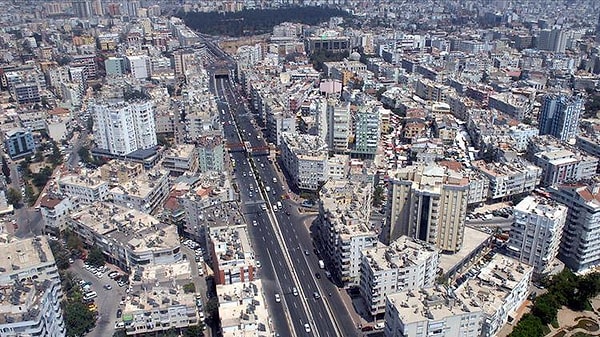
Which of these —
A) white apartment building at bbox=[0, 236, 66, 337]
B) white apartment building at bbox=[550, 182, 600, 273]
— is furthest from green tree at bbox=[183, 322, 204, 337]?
white apartment building at bbox=[550, 182, 600, 273]

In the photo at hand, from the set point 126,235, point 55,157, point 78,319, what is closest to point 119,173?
point 126,235

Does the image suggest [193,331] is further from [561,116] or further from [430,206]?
[561,116]

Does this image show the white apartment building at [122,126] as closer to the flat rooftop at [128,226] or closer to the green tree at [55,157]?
the green tree at [55,157]

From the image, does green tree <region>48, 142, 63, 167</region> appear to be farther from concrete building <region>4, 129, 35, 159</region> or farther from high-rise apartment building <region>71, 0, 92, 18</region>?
high-rise apartment building <region>71, 0, 92, 18</region>

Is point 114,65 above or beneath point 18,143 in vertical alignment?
above

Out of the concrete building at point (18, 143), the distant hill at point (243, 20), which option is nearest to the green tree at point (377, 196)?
the concrete building at point (18, 143)
